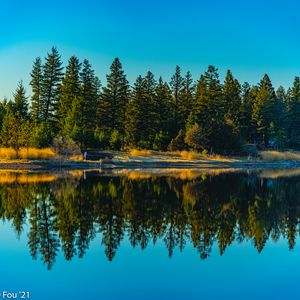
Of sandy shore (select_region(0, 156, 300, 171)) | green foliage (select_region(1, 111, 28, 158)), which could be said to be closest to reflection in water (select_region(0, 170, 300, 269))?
sandy shore (select_region(0, 156, 300, 171))

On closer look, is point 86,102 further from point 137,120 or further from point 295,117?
point 295,117

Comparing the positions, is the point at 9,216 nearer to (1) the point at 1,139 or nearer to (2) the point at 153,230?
(2) the point at 153,230

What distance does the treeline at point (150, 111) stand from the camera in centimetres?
6412

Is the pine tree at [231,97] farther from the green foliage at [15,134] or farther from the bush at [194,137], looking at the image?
the green foliage at [15,134]

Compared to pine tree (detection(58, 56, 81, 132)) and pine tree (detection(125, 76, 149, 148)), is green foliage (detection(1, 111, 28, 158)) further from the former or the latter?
pine tree (detection(125, 76, 149, 148))

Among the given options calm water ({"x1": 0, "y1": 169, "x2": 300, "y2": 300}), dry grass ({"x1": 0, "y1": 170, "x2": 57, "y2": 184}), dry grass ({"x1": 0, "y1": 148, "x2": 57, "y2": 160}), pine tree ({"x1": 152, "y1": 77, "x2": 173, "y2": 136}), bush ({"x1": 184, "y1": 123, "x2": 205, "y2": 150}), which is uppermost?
pine tree ({"x1": 152, "y1": 77, "x2": 173, "y2": 136})

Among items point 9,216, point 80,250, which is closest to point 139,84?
point 9,216

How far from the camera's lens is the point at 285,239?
15406 millimetres

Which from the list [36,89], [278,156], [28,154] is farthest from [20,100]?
[278,156]

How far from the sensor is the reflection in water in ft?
47.7

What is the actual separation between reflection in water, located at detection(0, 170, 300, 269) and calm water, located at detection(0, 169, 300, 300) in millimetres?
44

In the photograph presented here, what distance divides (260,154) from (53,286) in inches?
2501

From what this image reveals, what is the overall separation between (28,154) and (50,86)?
2442cm

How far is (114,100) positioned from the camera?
74.4m
